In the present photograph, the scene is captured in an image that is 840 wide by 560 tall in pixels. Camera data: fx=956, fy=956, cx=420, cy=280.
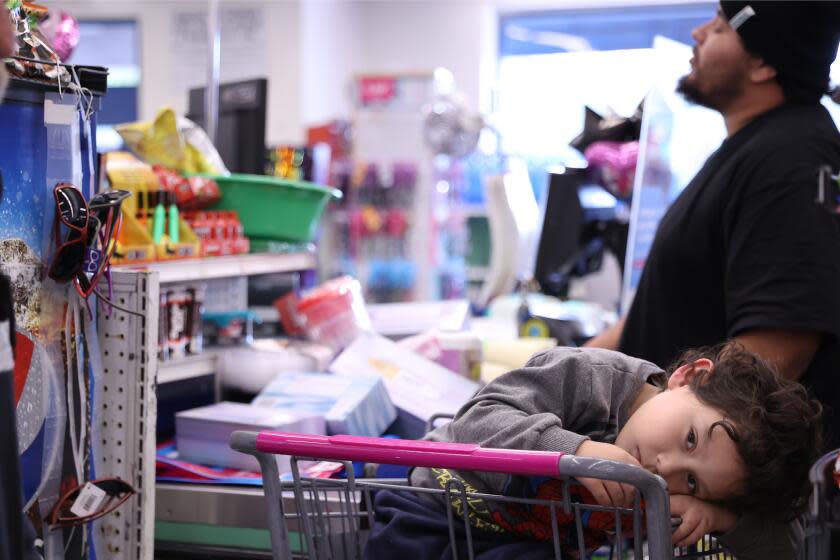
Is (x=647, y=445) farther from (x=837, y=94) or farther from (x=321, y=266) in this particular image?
(x=321, y=266)

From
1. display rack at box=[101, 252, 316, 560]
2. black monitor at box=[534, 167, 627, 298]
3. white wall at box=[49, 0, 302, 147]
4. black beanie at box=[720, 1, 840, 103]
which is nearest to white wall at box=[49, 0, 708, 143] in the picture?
white wall at box=[49, 0, 302, 147]

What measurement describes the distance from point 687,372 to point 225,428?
0.97m

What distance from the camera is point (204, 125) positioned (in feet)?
10.0

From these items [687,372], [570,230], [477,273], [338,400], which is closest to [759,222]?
[687,372]

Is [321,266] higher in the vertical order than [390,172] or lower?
lower

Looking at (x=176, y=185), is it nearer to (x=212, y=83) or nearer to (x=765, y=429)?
(x=212, y=83)

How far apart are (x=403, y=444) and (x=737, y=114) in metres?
1.30

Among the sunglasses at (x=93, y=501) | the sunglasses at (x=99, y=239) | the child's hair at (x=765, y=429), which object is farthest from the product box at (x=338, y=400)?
the child's hair at (x=765, y=429)

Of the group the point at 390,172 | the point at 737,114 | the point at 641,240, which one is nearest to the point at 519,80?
the point at 390,172

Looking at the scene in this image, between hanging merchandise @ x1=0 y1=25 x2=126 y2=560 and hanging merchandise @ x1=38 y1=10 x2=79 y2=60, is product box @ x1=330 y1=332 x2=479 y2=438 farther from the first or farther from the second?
hanging merchandise @ x1=38 y1=10 x2=79 y2=60

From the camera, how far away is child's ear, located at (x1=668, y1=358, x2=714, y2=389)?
1443mm

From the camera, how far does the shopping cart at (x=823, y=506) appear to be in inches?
43.8

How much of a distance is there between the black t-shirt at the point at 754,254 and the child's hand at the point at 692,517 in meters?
0.58

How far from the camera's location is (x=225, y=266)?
2217mm
